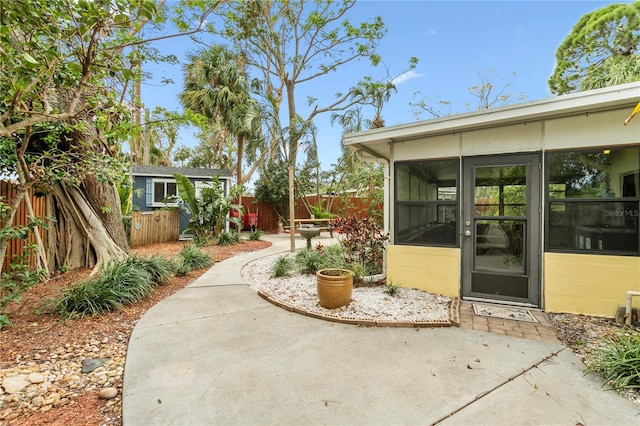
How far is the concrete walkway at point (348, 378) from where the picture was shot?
196 centimetres

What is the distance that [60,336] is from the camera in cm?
314

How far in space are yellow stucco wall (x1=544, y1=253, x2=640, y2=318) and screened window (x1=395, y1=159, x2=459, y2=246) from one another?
1232mm

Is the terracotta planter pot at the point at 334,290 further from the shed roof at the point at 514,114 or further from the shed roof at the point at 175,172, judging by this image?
the shed roof at the point at 175,172

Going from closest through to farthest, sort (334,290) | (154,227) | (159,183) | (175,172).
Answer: (334,290) < (154,227) < (159,183) < (175,172)

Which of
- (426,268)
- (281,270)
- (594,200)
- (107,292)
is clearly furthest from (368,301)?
(107,292)

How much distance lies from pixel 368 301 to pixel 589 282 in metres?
2.74

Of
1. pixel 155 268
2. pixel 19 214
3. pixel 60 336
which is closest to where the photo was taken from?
pixel 60 336

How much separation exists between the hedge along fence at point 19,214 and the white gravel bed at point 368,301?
3.86 m

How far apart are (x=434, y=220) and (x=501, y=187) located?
991mm

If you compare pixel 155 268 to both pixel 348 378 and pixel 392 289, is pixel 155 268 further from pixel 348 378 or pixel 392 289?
pixel 348 378

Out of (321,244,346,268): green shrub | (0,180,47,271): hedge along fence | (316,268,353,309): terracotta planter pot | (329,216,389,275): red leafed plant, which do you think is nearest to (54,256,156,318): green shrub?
(0,180,47,271): hedge along fence

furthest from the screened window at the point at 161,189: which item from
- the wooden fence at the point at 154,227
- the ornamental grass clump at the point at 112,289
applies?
the ornamental grass clump at the point at 112,289

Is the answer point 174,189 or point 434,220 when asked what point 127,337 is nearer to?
point 434,220

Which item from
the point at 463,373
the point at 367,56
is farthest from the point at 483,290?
the point at 367,56
